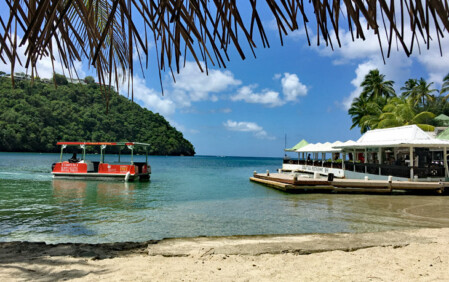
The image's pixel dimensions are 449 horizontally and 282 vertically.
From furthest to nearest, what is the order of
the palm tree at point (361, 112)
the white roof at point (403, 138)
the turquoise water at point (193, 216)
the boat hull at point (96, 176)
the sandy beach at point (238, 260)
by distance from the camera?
1. the palm tree at point (361, 112)
2. the boat hull at point (96, 176)
3. the white roof at point (403, 138)
4. the turquoise water at point (193, 216)
5. the sandy beach at point (238, 260)

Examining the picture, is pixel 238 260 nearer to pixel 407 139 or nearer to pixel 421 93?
pixel 407 139

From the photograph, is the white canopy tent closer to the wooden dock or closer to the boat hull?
the wooden dock

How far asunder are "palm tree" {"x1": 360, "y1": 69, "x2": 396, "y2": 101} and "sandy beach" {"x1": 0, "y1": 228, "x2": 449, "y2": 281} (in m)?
41.8

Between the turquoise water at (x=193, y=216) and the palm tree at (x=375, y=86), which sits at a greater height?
the palm tree at (x=375, y=86)

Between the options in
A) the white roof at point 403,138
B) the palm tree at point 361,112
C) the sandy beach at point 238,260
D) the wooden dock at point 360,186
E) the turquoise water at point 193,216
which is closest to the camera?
the sandy beach at point 238,260

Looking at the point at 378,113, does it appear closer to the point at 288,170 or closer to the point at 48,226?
the point at 288,170

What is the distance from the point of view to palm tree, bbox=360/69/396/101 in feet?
143

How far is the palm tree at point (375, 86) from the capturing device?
43478mm

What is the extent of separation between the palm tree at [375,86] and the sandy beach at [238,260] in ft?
137

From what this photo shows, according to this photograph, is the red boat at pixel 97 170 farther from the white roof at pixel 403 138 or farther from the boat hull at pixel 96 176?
the white roof at pixel 403 138

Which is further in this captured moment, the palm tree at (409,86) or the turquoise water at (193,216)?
the palm tree at (409,86)

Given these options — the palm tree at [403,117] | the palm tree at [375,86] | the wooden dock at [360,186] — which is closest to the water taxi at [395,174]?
the wooden dock at [360,186]

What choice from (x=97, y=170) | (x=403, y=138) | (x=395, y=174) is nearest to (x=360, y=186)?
(x=395, y=174)

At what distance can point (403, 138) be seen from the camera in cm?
2023
